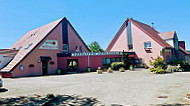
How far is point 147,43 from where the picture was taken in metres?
26.4

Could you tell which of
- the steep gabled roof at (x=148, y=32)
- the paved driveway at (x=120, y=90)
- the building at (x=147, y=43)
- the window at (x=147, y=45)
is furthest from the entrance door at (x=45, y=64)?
the window at (x=147, y=45)

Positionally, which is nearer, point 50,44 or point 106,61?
point 50,44

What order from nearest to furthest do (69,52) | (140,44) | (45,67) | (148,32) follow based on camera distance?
(45,67), (69,52), (148,32), (140,44)

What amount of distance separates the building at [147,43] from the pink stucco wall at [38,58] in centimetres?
1322

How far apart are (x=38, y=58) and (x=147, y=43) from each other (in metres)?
18.7

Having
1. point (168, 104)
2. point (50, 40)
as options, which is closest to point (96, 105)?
point (168, 104)

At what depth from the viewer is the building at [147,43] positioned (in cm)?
2480

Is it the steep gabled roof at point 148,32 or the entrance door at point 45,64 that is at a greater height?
the steep gabled roof at point 148,32

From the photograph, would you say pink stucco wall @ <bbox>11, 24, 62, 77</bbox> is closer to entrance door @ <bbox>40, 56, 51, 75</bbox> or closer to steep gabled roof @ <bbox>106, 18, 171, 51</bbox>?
entrance door @ <bbox>40, 56, 51, 75</bbox>

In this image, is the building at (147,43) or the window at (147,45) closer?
the building at (147,43)

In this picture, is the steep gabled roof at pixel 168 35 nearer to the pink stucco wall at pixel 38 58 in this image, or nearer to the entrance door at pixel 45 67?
the pink stucco wall at pixel 38 58

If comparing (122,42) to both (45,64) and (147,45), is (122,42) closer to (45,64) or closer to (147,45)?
(147,45)

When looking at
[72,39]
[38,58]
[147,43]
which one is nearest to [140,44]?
[147,43]

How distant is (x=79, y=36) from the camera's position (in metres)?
27.8
